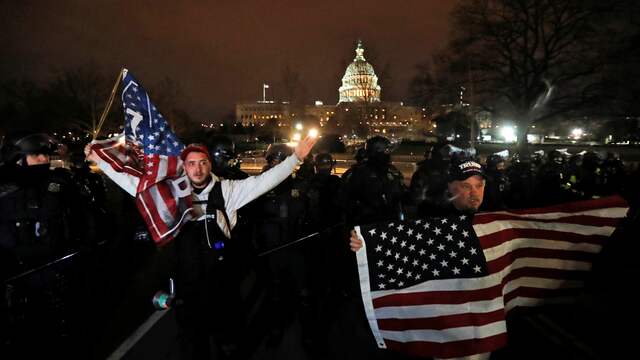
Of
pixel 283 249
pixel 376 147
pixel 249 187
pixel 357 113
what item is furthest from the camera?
pixel 357 113

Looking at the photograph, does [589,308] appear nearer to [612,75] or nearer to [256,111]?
[612,75]

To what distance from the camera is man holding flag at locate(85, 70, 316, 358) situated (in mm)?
3346

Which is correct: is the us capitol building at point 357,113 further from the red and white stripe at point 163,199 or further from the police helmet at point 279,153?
the red and white stripe at point 163,199

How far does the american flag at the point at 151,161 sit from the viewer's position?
3340 millimetres

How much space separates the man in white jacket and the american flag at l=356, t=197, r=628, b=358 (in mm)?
1015

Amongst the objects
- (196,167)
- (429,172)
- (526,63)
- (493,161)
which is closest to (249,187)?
(196,167)

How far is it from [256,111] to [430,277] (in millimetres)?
130291

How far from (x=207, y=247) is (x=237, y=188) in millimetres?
530

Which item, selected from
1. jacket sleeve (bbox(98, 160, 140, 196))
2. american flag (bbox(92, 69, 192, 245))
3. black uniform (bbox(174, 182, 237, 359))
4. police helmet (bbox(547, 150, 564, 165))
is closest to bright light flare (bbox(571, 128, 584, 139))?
police helmet (bbox(547, 150, 564, 165))

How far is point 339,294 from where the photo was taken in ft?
18.8

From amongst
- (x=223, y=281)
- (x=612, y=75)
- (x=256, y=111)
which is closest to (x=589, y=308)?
(x=223, y=281)

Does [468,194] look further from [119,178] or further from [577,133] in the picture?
[577,133]

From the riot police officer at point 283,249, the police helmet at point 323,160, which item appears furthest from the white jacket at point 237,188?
the police helmet at point 323,160

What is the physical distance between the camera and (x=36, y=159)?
396cm
